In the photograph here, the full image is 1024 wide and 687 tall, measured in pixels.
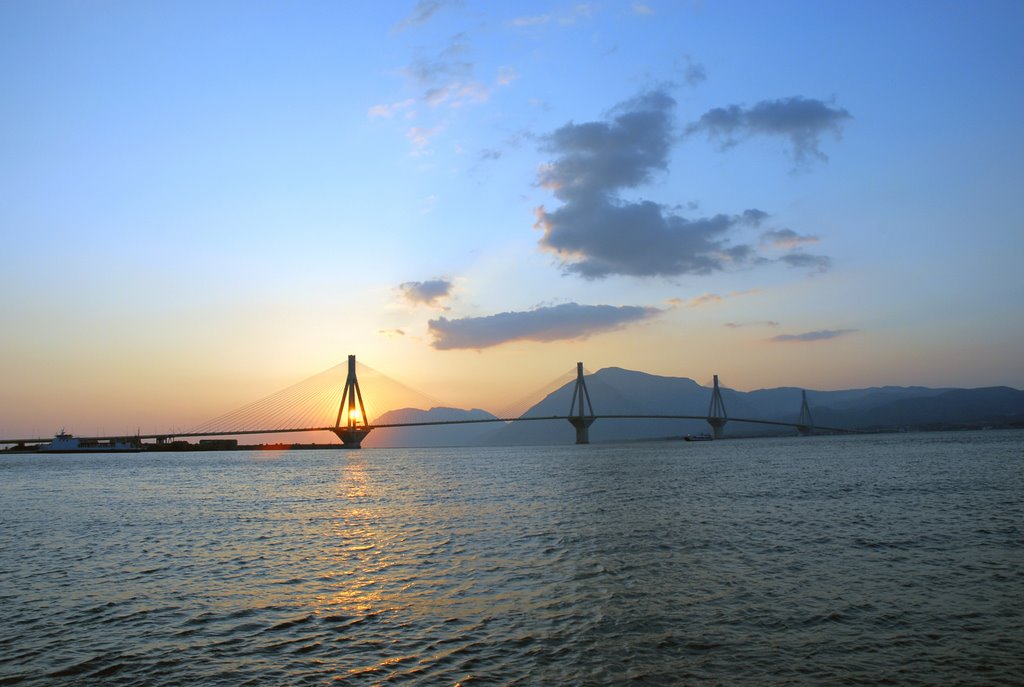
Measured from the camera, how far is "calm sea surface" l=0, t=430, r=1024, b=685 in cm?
1102

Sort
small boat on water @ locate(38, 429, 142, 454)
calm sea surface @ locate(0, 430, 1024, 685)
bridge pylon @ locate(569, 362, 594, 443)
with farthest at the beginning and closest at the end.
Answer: small boat on water @ locate(38, 429, 142, 454)
bridge pylon @ locate(569, 362, 594, 443)
calm sea surface @ locate(0, 430, 1024, 685)

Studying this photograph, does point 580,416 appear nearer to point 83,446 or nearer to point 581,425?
point 581,425

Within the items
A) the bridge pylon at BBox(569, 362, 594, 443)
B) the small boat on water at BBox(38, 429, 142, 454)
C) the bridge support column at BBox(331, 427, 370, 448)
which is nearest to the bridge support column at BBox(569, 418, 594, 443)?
the bridge pylon at BBox(569, 362, 594, 443)

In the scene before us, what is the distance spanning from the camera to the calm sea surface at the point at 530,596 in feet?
36.2

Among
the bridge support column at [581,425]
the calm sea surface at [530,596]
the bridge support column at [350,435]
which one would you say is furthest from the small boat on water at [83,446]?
the calm sea surface at [530,596]

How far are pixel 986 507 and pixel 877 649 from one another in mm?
23081

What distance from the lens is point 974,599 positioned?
47.2 feet

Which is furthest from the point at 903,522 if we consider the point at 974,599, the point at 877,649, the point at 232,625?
the point at 232,625

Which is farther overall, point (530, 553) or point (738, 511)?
point (738, 511)

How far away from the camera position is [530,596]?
611 inches

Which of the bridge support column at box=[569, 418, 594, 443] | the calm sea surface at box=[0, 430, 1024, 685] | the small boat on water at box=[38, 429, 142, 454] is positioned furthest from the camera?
the small boat on water at box=[38, 429, 142, 454]

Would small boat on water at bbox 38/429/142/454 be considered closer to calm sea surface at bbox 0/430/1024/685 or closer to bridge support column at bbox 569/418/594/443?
bridge support column at bbox 569/418/594/443

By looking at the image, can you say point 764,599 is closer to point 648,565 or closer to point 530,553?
point 648,565

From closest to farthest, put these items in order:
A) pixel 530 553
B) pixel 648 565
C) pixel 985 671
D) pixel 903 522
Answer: pixel 985 671 < pixel 648 565 < pixel 530 553 < pixel 903 522
